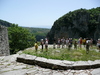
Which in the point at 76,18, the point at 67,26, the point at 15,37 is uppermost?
the point at 76,18

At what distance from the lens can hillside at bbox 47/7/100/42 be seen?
2309 inches

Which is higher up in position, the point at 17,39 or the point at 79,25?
the point at 79,25

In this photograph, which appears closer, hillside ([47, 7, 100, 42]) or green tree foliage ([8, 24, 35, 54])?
green tree foliage ([8, 24, 35, 54])

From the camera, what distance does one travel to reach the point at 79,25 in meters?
64.4

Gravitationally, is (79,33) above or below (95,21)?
below

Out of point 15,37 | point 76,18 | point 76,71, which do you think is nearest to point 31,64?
point 76,71

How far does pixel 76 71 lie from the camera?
12.9ft

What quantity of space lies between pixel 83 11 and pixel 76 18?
5892 millimetres

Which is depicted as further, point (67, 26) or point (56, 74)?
point (67, 26)

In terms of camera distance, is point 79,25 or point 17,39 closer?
point 17,39

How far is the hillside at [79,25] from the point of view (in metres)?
58.7

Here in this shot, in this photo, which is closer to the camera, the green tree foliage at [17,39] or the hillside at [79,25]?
the green tree foliage at [17,39]

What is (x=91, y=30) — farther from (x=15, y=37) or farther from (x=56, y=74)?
(x=56, y=74)

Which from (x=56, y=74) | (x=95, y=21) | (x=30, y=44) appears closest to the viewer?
(x=56, y=74)
